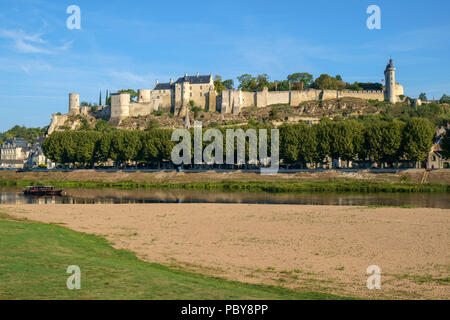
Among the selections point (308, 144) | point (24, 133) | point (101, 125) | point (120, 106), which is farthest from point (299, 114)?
point (24, 133)

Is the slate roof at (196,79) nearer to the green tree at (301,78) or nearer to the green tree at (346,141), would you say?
the green tree at (301,78)

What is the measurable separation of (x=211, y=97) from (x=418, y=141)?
61744 millimetres

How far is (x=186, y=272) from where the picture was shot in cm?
1340

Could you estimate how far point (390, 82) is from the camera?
108 meters

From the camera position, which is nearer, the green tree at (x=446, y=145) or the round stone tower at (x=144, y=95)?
the green tree at (x=446, y=145)

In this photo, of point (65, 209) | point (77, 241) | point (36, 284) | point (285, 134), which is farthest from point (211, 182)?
point (36, 284)

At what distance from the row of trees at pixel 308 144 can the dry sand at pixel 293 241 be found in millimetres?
30342

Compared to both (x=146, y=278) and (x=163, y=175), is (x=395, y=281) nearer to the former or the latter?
(x=146, y=278)

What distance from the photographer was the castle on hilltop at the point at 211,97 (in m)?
108

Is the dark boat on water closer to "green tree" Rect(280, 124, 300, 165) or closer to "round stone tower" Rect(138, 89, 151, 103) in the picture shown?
"green tree" Rect(280, 124, 300, 165)

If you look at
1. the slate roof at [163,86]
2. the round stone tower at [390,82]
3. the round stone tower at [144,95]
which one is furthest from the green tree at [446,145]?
the round stone tower at [144,95]

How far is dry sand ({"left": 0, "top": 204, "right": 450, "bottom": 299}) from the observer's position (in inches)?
506

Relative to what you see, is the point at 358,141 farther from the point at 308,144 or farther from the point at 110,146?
the point at 110,146

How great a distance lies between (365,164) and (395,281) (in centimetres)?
5577
